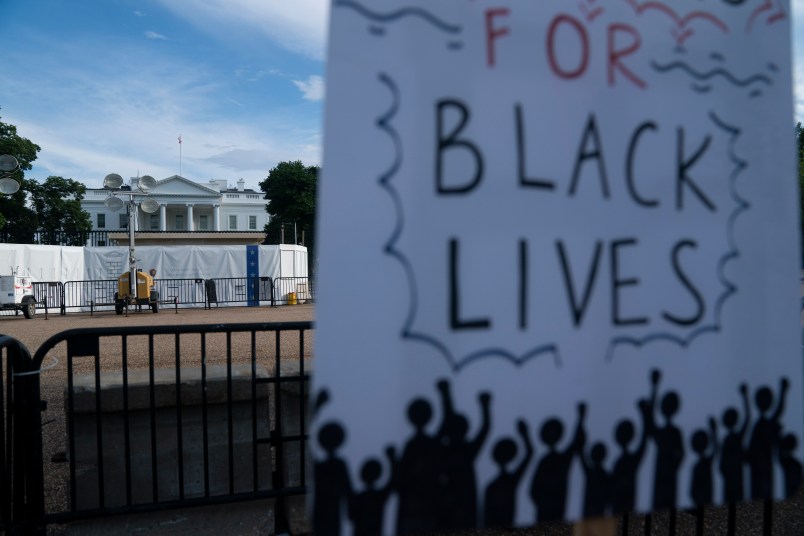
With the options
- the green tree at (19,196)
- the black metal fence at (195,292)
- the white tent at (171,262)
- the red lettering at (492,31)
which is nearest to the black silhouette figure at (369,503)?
the red lettering at (492,31)

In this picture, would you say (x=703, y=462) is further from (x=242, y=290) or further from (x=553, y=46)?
(x=242, y=290)

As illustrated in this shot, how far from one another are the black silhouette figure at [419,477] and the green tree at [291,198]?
Answer: 221 ft

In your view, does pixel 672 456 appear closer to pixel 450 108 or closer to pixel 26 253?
pixel 450 108

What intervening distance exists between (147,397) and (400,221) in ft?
9.10

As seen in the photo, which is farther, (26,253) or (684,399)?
(26,253)

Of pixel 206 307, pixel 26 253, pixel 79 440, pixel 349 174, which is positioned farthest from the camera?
pixel 206 307

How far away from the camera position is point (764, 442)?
50.3 inches

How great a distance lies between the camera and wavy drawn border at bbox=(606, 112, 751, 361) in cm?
120

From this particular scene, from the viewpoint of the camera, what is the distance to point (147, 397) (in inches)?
131

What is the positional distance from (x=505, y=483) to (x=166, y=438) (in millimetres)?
2801

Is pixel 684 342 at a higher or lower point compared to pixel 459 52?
lower

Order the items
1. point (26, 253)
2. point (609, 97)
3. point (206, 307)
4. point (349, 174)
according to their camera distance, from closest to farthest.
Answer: point (349, 174) → point (609, 97) → point (26, 253) → point (206, 307)

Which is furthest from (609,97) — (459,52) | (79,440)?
(79,440)

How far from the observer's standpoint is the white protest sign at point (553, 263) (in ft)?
3.38
